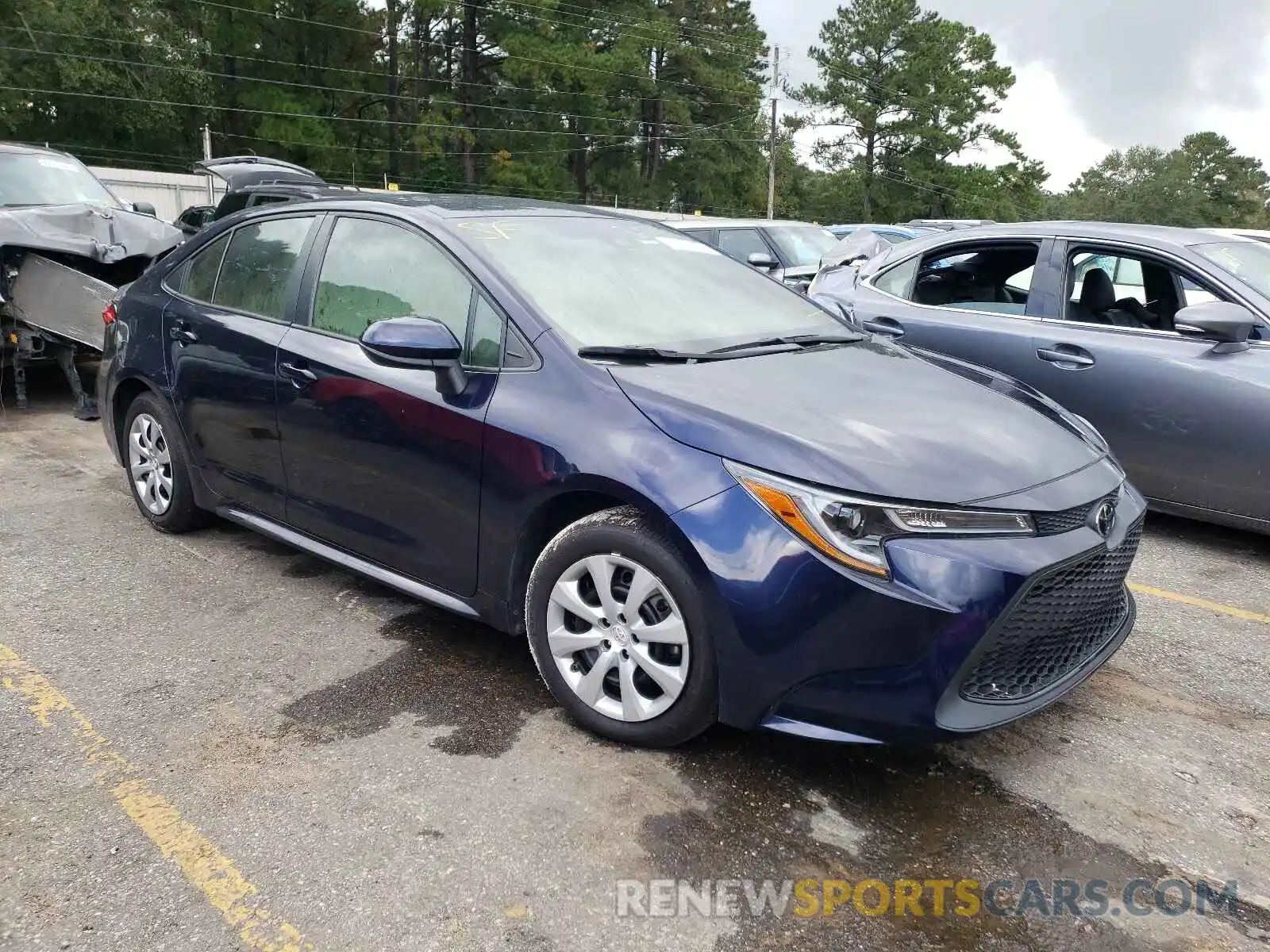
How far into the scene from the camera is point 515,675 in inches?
130

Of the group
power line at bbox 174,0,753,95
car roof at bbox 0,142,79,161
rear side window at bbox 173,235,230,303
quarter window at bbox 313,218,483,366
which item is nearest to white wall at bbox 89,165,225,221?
car roof at bbox 0,142,79,161

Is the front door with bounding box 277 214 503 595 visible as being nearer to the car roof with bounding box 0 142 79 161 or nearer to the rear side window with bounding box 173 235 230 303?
the rear side window with bounding box 173 235 230 303

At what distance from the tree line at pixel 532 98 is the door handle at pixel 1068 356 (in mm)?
42206

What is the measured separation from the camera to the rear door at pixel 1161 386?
173 inches

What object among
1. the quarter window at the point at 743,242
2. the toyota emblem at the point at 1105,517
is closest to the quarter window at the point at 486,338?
the toyota emblem at the point at 1105,517

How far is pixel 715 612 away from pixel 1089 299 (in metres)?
3.65

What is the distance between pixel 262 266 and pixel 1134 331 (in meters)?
4.05

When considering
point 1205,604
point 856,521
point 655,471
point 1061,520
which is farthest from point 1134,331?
point 655,471

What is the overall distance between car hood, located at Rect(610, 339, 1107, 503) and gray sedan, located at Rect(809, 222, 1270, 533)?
1.33 meters

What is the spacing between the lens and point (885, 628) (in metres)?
2.35

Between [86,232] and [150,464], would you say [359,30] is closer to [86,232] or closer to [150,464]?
[86,232]

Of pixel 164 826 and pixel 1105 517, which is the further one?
pixel 1105 517

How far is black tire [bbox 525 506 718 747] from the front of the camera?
8.40 ft

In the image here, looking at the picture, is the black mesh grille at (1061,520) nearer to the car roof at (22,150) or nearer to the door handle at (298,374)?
the door handle at (298,374)
